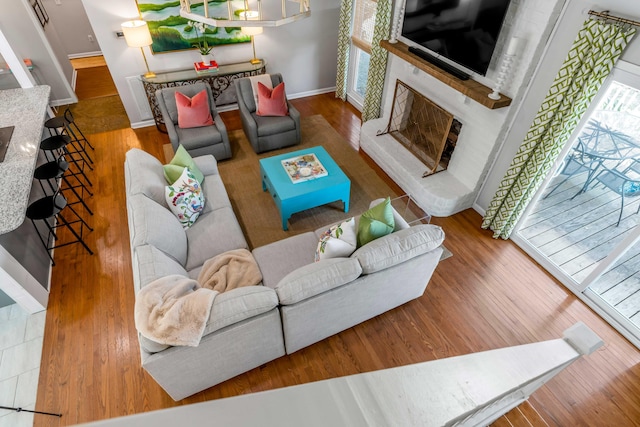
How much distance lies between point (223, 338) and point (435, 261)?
1642 mm

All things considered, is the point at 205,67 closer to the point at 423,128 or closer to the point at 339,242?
the point at 423,128

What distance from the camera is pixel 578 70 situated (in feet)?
7.77

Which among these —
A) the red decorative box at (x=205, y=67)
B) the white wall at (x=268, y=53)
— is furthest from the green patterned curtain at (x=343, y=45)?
the red decorative box at (x=205, y=67)

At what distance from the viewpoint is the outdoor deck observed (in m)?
2.93

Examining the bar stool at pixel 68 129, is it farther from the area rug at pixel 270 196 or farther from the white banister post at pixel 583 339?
the white banister post at pixel 583 339

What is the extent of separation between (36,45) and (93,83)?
1175 mm

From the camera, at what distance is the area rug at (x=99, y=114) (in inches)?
200

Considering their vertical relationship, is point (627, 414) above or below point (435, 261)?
below

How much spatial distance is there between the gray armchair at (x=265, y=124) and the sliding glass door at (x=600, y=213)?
9.91 ft

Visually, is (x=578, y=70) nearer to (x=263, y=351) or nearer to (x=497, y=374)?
(x=497, y=374)

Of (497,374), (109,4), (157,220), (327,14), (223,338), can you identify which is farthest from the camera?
(327,14)

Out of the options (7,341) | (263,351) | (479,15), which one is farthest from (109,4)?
(263,351)

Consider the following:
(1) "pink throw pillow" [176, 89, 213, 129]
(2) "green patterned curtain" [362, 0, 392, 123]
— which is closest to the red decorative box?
(1) "pink throw pillow" [176, 89, 213, 129]

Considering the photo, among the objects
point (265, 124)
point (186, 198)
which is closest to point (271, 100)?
point (265, 124)
